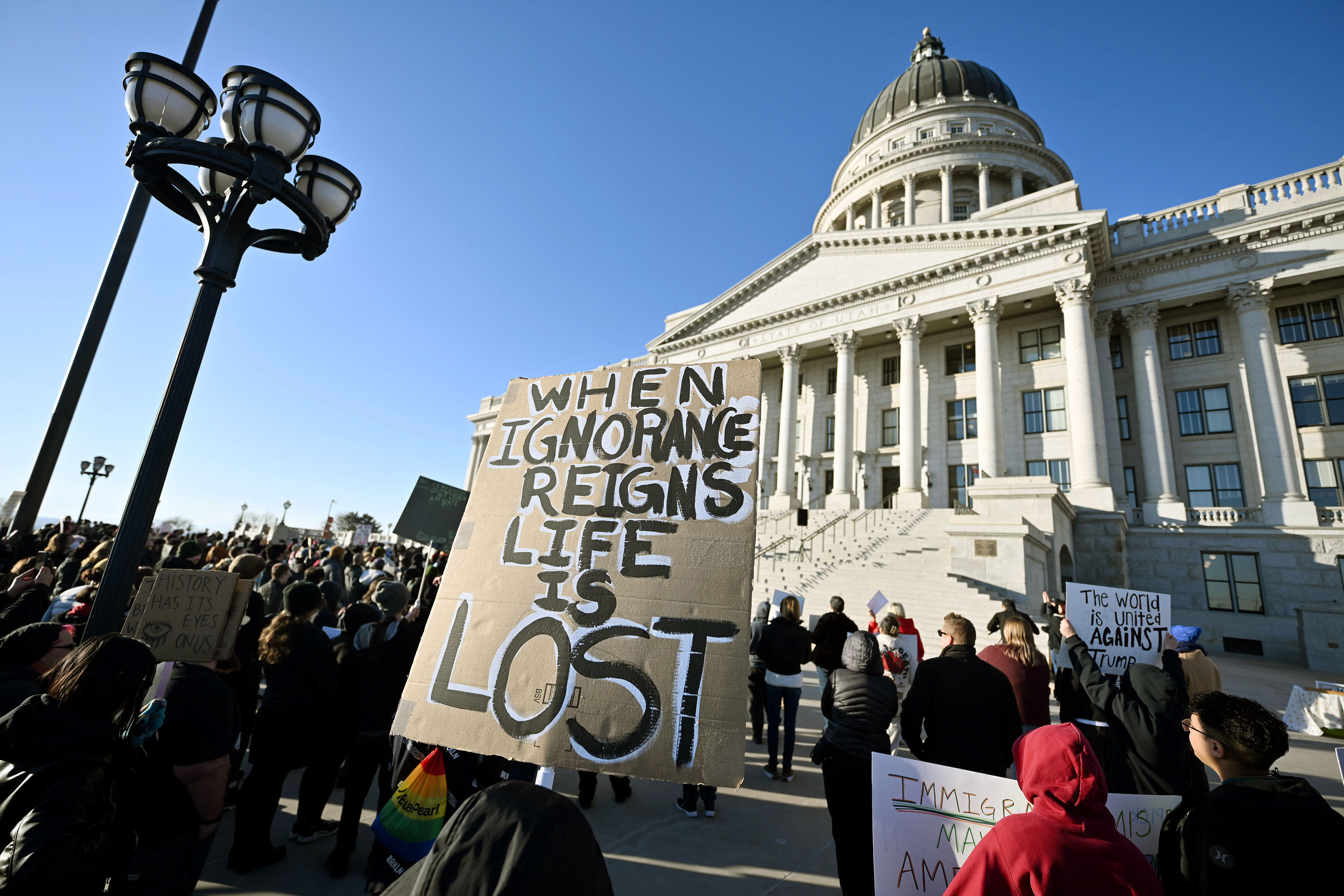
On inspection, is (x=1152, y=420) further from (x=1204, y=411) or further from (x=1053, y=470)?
(x=1053, y=470)

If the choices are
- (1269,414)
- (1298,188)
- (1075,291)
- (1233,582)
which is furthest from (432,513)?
(1298,188)

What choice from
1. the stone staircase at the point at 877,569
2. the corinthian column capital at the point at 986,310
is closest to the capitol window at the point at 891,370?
the corinthian column capital at the point at 986,310

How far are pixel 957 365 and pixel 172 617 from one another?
100ft

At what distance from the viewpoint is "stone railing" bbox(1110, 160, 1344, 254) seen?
20.6 meters

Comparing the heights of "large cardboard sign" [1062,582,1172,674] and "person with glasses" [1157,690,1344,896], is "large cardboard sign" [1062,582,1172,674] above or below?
above

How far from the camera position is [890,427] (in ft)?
95.8

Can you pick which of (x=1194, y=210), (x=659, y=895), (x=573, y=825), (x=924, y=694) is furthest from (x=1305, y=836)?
(x=1194, y=210)

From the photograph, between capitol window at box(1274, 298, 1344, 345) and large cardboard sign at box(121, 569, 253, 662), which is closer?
large cardboard sign at box(121, 569, 253, 662)

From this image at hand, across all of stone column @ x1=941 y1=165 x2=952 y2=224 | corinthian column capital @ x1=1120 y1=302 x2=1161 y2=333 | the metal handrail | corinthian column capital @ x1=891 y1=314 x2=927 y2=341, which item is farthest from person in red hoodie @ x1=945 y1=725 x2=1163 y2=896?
stone column @ x1=941 y1=165 x2=952 y2=224

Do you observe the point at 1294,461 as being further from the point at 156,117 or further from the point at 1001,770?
the point at 156,117

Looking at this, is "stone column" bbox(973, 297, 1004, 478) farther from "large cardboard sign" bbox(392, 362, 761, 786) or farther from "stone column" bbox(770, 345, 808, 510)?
"large cardboard sign" bbox(392, 362, 761, 786)

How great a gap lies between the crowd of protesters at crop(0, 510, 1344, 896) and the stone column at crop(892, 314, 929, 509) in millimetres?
18675

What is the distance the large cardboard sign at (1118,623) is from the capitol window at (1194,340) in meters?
25.9

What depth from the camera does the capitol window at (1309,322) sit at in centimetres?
2116
